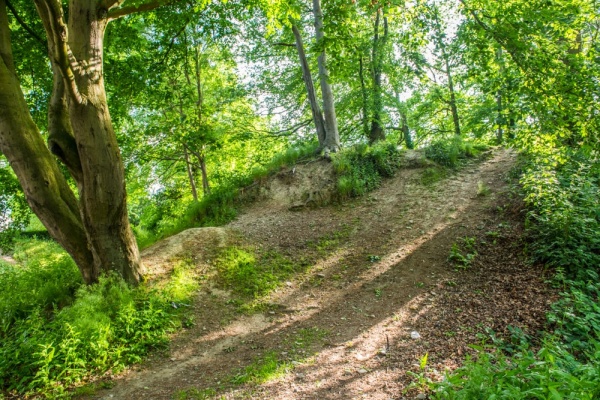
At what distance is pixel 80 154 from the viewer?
18.4 ft

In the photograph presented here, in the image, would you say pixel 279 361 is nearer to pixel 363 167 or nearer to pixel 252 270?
pixel 252 270

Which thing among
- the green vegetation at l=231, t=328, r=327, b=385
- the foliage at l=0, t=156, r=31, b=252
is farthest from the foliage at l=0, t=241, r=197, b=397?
the foliage at l=0, t=156, r=31, b=252

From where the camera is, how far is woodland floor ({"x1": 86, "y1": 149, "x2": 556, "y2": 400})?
159 inches

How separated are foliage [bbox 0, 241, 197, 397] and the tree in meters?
0.65

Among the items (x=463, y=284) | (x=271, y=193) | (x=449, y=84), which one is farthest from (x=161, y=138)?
(x=449, y=84)

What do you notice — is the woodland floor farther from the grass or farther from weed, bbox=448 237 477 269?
the grass

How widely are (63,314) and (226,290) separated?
8.33ft

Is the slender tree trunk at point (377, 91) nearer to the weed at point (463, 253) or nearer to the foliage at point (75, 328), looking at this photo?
the weed at point (463, 253)

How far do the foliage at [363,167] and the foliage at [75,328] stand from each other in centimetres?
538

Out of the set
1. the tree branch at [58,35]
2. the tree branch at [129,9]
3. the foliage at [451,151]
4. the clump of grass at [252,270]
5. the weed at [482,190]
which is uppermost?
the tree branch at [129,9]

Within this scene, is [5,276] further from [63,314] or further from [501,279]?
[501,279]

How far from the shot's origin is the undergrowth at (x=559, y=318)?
8.97ft

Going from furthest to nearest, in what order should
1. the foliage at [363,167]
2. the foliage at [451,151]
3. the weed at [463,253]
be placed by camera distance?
the foliage at [451,151] < the foliage at [363,167] < the weed at [463,253]

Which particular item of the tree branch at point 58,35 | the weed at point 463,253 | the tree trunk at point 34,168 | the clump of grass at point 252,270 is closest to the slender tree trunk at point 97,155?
the tree branch at point 58,35
